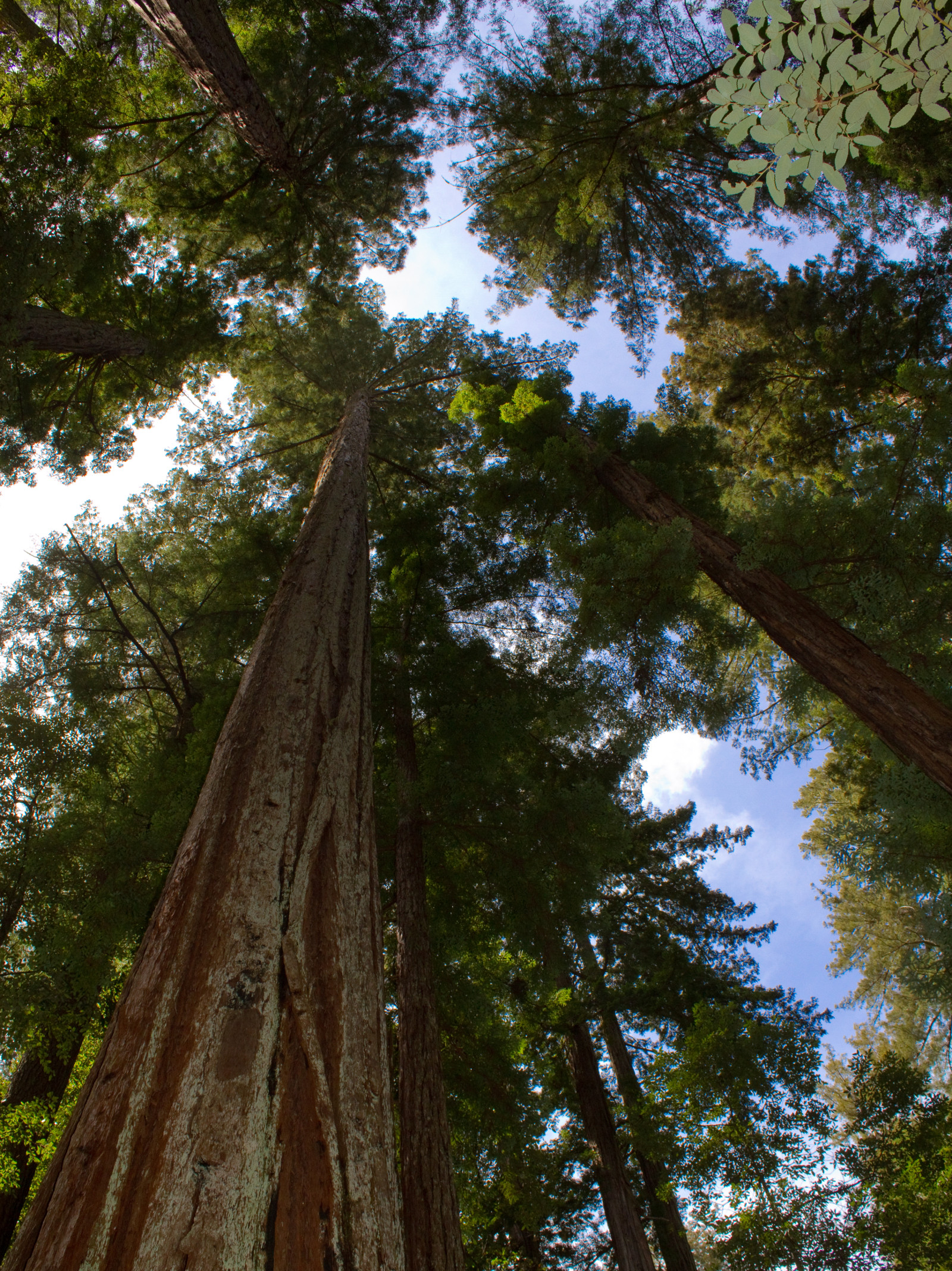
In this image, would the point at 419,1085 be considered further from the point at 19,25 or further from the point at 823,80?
the point at 19,25

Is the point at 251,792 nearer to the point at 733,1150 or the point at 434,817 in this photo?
the point at 434,817

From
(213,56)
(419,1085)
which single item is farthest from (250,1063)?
(213,56)

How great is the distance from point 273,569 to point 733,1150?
7413mm

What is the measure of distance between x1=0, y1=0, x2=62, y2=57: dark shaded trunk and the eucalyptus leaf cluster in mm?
7723

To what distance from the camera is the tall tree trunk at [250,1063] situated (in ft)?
3.60

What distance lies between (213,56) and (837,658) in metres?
8.12

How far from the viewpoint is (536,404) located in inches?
276

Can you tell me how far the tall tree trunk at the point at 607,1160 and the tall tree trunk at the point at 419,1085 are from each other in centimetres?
411

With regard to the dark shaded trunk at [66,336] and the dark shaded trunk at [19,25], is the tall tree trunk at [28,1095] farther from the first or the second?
the dark shaded trunk at [19,25]

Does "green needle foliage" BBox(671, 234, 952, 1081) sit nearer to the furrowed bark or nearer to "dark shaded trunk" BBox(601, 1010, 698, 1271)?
"dark shaded trunk" BBox(601, 1010, 698, 1271)

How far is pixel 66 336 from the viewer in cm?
673

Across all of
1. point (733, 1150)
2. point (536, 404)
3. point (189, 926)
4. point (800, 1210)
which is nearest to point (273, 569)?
point (536, 404)

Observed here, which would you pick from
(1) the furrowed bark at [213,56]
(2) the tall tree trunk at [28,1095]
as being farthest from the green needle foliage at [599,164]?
(2) the tall tree trunk at [28,1095]

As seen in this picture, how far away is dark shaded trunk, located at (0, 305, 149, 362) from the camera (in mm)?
5797
